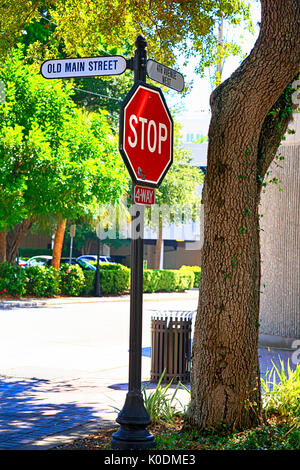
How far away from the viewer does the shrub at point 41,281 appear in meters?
29.4

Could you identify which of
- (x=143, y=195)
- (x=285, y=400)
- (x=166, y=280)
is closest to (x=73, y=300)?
(x=166, y=280)

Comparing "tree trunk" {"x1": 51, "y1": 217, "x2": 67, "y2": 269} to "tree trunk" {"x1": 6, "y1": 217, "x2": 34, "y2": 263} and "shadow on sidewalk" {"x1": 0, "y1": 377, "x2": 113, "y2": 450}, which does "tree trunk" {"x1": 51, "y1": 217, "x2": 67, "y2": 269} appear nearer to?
"tree trunk" {"x1": 6, "y1": 217, "x2": 34, "y2": 263}

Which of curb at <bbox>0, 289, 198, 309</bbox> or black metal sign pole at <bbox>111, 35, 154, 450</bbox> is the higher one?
black metal sign pole at <bbox>111, 35, 154, 450</bbox>

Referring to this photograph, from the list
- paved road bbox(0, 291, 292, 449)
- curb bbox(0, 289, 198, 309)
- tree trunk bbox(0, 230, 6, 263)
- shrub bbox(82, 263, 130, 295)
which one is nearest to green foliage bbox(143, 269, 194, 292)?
curb bbox(0, 289, 198, 309)

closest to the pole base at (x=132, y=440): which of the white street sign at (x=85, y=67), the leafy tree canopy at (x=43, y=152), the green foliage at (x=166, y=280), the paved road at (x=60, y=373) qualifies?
the paved road at (x=60, y=373)

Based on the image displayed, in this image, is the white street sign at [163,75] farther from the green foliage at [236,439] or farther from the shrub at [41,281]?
the shrub at [41,281]

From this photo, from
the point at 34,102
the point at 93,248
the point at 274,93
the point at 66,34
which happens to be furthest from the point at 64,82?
the point at 93,248

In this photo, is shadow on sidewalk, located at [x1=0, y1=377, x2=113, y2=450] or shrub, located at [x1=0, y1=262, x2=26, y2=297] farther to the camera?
shrub, located at [x1=0, y1=262, x2=26, y2=297]

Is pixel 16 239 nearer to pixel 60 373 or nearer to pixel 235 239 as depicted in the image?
pixel 60 373

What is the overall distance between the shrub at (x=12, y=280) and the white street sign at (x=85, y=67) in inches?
870

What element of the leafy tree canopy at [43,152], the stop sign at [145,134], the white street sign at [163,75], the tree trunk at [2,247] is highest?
the leafy tree canopy at [43,152]

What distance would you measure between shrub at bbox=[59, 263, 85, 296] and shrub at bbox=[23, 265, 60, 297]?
3.76 ft

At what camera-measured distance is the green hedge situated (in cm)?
2825
